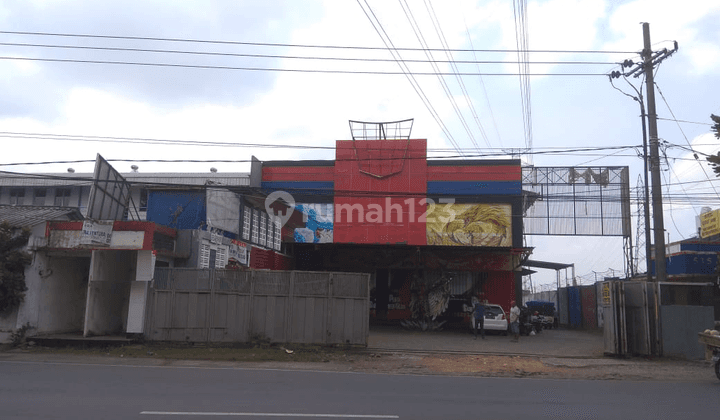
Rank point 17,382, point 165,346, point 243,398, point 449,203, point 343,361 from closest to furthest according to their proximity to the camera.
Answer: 1. point 243,398
2. point 17,382
3. point 343,361
4. point 165,346
5. point 449,203

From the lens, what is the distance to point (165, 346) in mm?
16719

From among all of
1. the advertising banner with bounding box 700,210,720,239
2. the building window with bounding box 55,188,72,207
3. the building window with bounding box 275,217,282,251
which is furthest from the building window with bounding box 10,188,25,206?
the advertising banner with bounding box 700,210,720,239

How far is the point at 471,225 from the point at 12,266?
62.6ft

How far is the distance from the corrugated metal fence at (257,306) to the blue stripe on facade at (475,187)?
38.7ft

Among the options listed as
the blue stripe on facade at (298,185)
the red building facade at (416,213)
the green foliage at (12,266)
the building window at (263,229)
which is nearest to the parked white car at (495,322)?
the red building facade at (416,213)

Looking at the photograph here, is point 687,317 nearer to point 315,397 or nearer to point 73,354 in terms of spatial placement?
point 315,397

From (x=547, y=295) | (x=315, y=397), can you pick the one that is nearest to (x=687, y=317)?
(x=315, y=397)

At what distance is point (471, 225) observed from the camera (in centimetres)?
2727

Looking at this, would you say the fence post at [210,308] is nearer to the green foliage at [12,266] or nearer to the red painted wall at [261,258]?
the green foliage at [12,266]

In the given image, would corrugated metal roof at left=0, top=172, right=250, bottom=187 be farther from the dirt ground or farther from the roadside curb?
the roadside curb

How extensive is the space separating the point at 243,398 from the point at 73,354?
8.79 metres

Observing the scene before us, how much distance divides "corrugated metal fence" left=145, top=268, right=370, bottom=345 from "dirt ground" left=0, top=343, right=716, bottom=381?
0.45 metres

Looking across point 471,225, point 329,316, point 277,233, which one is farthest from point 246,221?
point 471,225

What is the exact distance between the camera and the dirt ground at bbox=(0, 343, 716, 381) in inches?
562
